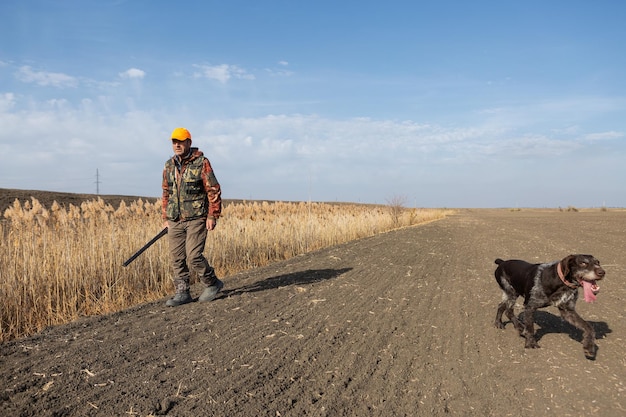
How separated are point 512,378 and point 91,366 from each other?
13.3ft

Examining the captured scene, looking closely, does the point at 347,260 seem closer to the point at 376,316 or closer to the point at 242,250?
the point at 242,250

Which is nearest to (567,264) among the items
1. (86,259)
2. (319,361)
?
(319,361)

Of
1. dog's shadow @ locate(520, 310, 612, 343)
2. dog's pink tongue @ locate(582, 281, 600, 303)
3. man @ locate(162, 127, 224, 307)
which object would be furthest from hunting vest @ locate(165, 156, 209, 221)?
dog's pink tongue @ locate(582, 281, 600, 303)

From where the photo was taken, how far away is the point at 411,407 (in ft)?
11.6

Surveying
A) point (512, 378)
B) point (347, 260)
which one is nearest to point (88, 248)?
point (347, 260)

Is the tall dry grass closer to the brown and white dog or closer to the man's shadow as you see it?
the man's shadow

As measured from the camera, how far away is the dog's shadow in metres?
5.32

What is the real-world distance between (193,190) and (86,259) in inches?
105

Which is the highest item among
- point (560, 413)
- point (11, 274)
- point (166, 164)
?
point (166, 164)

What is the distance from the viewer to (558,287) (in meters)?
4.67

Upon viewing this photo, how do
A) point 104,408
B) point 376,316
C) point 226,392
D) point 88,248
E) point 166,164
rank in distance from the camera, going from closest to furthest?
1. point 104,408
2. point 226,392
3. point 376,316
4. point 166,164
5. point 88,248

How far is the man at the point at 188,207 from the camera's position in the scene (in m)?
6.47

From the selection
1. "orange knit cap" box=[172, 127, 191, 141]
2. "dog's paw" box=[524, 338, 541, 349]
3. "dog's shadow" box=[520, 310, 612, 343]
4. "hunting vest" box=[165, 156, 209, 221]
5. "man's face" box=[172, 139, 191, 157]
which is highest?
"orange knit cap" box=[172, 127, 191, 141]

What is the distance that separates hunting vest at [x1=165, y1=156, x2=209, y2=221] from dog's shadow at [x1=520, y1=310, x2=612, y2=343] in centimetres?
485
